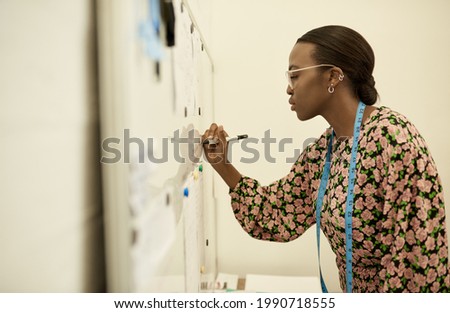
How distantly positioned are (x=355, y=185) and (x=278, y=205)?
328mm

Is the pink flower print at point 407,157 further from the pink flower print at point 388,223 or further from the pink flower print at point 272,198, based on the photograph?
the pink flower print at point 272,198

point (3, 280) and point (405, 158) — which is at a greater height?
point (405, 158)

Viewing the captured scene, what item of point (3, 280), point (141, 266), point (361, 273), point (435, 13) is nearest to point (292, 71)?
point (361, 273)

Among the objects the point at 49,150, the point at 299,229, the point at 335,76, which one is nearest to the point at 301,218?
the point at 299,229

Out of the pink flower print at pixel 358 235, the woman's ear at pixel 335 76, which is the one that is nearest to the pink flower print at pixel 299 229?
the pink flower print at pixel 358 235

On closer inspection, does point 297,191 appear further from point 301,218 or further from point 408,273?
point 408,273

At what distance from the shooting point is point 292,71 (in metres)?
1.01

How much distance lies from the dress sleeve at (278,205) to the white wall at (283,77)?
0.77 meters

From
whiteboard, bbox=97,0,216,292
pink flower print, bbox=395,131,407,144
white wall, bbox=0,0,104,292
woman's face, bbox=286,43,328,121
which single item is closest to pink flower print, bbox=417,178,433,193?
pink flower print, bbox=395,131,407,144

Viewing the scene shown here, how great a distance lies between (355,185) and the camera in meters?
0.92

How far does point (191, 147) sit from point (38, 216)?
23.0 inches

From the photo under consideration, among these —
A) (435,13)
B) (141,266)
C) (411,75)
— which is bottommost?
(141,266)

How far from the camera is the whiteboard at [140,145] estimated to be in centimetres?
46
